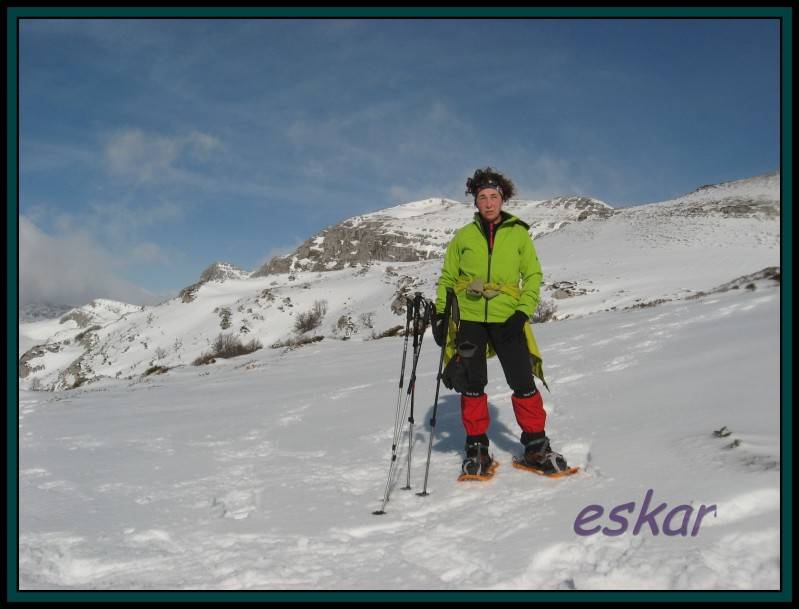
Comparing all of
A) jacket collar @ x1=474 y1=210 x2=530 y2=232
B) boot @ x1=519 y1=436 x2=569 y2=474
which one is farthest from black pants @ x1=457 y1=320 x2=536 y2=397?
jacket collar @ x1=474 y1=210 x2=530 y2=232

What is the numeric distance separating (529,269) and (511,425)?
78.3 inches

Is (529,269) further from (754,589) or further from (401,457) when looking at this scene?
(754,589)

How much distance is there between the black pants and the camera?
4211 mm

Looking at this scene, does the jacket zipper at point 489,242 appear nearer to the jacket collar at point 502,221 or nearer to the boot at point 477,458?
the jacket collar at point 502,221

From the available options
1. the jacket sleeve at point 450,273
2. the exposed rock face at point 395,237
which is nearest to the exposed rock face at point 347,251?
the exposed rock face at point 395,237

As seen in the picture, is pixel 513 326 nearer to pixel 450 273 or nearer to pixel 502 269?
pixel 502 269

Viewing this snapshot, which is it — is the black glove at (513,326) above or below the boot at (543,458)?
above

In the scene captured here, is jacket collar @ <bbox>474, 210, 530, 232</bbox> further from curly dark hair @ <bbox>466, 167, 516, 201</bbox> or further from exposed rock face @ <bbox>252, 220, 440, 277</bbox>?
exposed rock face @ <bbox>252, 220, 440, 277</bbox>

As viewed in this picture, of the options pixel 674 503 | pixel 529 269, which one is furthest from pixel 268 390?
pixel 674 503

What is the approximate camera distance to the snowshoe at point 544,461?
12.8 feet

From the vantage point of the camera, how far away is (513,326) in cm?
419

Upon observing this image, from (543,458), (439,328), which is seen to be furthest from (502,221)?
(543,458)

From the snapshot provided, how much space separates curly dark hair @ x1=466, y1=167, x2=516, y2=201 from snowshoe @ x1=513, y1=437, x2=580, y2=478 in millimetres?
2086
